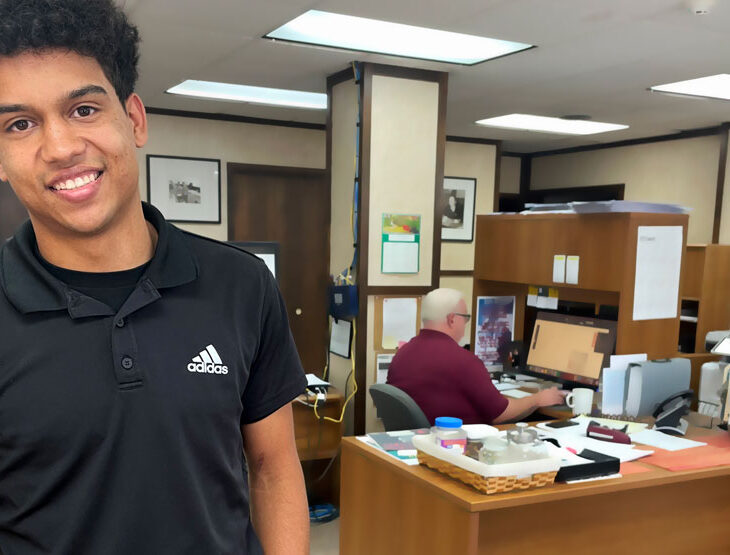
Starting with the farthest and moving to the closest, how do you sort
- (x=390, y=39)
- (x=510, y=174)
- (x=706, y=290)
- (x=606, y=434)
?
(x=510, y=174) → (x=706, y=290) → (x=390, y=39) → (x=606, y=434)

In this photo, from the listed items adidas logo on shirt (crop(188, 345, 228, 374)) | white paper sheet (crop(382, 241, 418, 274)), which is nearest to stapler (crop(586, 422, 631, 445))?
white paper sheet (crop(382, 241, 418, 274))

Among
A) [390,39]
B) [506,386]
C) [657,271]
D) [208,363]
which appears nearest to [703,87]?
[657,271]

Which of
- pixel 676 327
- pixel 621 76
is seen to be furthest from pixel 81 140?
pixel 621 76

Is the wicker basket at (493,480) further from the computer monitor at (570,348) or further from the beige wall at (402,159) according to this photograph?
the beige wall at (402,159)

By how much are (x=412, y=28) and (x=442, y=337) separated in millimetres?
1542

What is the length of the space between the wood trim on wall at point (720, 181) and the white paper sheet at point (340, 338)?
332 centimetres

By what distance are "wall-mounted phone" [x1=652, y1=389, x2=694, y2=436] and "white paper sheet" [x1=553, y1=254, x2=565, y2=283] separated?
2.41 ft

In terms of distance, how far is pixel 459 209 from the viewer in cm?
609

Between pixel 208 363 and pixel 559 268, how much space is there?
2.61 metres

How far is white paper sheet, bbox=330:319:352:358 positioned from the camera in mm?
3746

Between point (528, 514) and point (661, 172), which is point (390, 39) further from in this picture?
point (661, 172)

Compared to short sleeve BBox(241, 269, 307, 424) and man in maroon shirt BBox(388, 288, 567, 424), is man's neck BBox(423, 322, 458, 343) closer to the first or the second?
man in maroon shirt BBox(388, 288, 567, 424)

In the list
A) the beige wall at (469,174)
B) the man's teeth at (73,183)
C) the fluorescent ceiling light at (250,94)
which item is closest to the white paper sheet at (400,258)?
the fluorescent ceiling light at (250,94)

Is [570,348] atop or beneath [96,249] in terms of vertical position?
beneath
